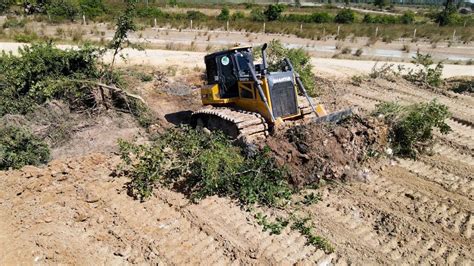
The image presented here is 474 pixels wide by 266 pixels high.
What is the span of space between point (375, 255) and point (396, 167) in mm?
3338

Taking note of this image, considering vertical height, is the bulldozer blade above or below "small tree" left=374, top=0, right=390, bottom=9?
below

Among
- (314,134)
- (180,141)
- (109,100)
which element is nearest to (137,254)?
(180,141)

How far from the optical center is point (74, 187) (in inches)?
298

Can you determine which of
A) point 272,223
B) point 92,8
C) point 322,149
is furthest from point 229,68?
point 92,8

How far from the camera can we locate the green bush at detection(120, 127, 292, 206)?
731 cm

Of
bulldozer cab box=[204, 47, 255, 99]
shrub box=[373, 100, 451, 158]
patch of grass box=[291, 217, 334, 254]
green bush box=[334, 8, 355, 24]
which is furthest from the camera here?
green bush box=[334, 8, 355, 24]

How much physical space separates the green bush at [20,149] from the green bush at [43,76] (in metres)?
1.86

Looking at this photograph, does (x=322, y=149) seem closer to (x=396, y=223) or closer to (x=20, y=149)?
(x=396, y=223)

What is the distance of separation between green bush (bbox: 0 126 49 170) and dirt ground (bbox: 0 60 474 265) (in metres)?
0.36

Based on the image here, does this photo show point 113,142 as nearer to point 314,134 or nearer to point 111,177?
point 111,177

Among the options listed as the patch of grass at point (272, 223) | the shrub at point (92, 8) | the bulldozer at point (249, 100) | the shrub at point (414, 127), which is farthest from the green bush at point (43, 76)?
the shrub at point (92, 8)

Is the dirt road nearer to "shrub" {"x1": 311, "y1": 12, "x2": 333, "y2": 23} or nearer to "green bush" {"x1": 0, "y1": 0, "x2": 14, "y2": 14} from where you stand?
"green bush" {"x1": 0, "y1": 0, "x2": 14, "y2": 14}

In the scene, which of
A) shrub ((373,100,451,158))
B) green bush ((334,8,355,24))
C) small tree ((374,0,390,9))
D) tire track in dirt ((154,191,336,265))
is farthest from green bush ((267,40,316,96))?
small tree ((374,0,390,9))

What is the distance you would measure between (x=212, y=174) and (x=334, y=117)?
312cm
